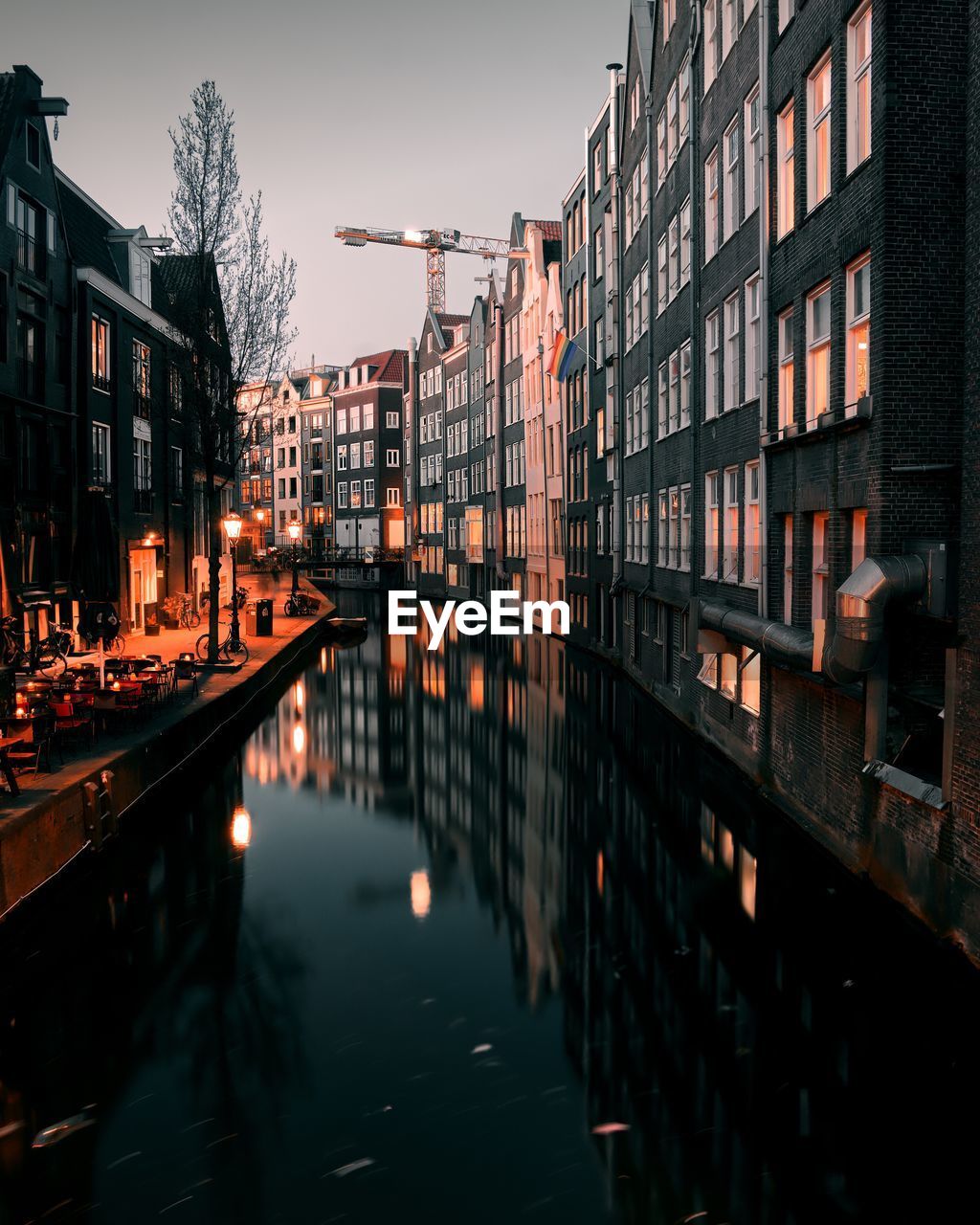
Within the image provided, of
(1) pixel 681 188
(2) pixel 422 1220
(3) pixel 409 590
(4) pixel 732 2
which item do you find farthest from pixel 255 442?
(3) pixel 409 590

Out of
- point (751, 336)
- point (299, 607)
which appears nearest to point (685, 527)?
point (751, 336)

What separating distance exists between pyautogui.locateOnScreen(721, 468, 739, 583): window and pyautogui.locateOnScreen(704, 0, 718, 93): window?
8.01 metres

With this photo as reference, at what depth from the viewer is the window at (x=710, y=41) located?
21.3 metres

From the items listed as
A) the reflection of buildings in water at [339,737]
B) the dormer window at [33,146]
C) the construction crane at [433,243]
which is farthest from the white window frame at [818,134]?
the construction crane at [433,243]

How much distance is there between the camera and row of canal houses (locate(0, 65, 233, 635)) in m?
27.4

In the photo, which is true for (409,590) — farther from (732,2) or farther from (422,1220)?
(422,1220)

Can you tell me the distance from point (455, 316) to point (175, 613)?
51859 millimetres

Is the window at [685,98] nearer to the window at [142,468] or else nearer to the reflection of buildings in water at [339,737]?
the reflection of buildings in water at [339,737]

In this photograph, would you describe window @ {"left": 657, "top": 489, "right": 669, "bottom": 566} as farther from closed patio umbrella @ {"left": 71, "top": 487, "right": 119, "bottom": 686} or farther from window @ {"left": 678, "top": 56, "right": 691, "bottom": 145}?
closed patio umbrella @ {"left": 71, "top": 487, "right": 119, "bottom": 686}

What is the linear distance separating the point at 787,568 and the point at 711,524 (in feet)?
19.4

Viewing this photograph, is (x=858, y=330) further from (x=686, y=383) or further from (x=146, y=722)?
(x=146, y=722)

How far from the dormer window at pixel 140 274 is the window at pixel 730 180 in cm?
2423

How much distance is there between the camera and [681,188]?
2484cm

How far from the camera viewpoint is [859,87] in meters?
13.1
